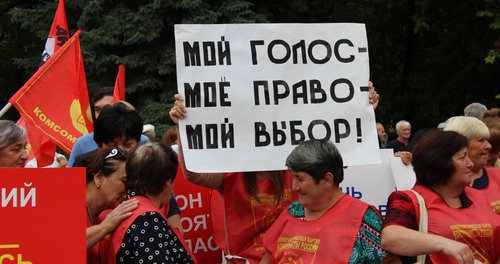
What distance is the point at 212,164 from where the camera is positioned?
189 inches

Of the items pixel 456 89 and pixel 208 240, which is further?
pixel 456 89

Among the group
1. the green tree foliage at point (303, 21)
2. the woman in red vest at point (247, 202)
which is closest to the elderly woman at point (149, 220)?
the woman in red vest at point (247, 202)

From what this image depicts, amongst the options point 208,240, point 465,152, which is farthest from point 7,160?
point 465,152

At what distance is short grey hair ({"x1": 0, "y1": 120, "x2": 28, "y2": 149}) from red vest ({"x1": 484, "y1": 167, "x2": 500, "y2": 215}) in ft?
8.76

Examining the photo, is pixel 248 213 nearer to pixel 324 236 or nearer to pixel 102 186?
pixel 324 236

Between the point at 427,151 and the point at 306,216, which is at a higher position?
the point at 427,151

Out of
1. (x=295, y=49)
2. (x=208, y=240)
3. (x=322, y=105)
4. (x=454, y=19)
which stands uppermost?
(x=454, y=19)

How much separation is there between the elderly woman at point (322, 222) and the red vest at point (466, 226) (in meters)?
0.27

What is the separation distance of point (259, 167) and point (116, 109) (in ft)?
3.35

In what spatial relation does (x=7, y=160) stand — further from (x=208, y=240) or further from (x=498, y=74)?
(x=498, y=74)

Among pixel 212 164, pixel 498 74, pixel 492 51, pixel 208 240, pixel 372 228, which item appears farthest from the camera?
pixel 498 74

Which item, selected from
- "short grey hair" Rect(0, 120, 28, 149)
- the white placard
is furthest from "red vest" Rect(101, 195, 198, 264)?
"short grey hair" Rect(0, 120, 28, 149)

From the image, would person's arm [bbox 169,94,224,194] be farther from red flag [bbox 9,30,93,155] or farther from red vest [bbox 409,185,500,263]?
red flag [bbox 9,30,93,155]

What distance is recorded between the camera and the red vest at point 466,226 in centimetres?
408
